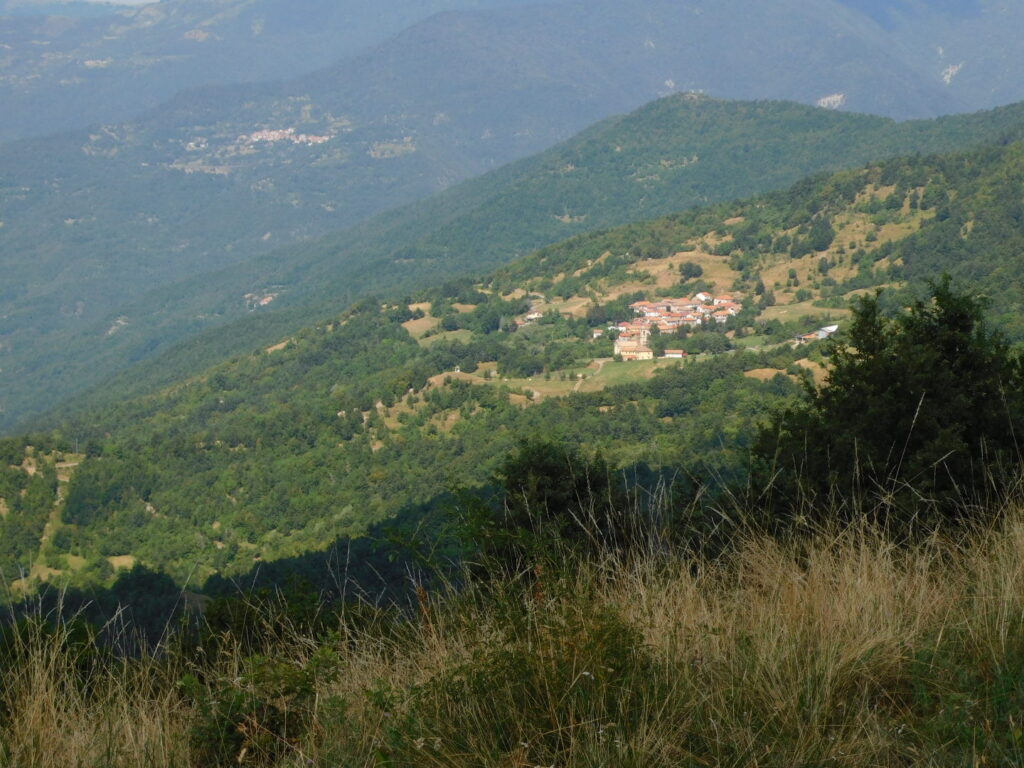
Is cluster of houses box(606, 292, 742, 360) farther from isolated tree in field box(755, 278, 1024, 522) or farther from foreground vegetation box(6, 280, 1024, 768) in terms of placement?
foreground vegetation box(6, 280, 1024, 768)

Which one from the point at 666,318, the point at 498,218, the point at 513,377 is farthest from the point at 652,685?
the point at 498,218

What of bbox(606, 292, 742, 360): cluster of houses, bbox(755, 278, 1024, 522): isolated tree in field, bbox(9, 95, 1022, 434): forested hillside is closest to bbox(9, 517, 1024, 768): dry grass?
bbox(755, 278, 1024, 522): isolated tree in field

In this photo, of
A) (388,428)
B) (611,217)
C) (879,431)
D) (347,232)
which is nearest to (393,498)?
(388,428)

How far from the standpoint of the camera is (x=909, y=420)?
668 cm

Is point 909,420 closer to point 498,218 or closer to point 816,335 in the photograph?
point 816,335

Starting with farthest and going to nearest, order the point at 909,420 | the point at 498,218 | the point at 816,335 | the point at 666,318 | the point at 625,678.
A: the point at 498,218
the point at 666,318
the point at 816,335
the point at 909,420
the point at 625,678

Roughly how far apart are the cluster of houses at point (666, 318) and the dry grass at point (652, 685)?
166 feet

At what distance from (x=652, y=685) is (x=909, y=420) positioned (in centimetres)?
455

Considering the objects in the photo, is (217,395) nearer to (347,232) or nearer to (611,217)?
(611,217)

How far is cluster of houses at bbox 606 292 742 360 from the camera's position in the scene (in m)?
56.4

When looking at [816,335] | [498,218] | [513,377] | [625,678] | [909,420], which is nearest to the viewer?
[625,678]

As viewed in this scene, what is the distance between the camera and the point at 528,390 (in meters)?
50.9

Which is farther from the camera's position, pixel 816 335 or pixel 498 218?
pixel 498 218

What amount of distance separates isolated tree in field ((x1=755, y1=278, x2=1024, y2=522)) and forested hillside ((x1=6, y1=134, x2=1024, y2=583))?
460 inches
